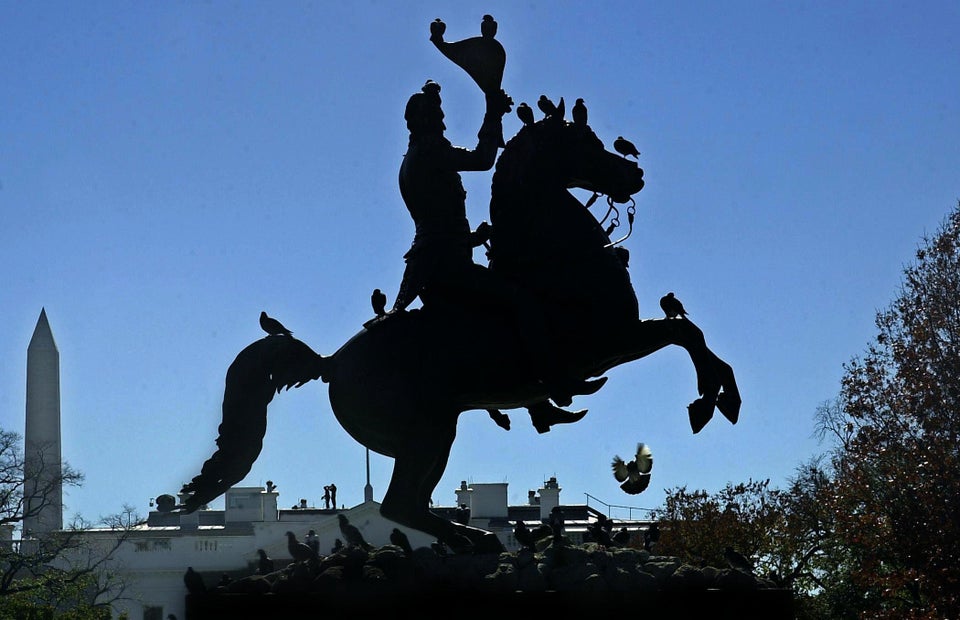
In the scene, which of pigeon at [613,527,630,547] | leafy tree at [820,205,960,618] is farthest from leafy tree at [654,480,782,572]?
pigeon at [613,527,630,547]

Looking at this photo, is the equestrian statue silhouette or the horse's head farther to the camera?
the horse's head

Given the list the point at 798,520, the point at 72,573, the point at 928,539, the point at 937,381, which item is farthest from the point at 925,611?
the point at 72,573

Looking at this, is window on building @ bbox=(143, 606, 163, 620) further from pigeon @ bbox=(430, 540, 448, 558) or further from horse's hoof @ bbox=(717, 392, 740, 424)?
horse's hoof @ bbox=(717, 392, 740, 424)

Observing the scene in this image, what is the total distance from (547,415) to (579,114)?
227cm

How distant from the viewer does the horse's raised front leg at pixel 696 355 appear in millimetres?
12852

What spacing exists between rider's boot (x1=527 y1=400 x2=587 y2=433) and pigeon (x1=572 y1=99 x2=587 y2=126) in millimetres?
2105

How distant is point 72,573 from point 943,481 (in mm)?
26922

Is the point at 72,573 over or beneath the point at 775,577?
over

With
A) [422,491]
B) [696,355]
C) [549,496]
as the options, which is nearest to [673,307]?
[696,355]

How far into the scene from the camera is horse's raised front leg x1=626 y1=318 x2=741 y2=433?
12.9 metres

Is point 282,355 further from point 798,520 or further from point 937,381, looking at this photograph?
point 798,520

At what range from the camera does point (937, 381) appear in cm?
2903

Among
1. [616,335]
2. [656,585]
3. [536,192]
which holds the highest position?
[536,192]

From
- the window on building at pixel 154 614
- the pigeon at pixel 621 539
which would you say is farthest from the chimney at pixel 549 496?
the pigeon at pixel 621 539
